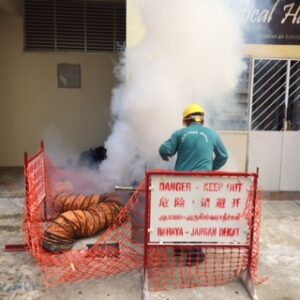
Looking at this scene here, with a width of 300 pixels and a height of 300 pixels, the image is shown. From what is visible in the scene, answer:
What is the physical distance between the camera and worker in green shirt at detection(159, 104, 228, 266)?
158 inches

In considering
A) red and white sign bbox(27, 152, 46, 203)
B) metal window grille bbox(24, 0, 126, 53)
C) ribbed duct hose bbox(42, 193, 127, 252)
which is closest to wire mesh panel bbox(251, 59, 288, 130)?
ribbed duct hose bbox(42, 193, 127, 252)

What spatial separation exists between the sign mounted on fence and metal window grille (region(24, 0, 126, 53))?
5599 mm

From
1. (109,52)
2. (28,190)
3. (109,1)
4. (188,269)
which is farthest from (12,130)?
(188,269)

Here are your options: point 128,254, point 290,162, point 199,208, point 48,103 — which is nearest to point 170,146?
point 199,208

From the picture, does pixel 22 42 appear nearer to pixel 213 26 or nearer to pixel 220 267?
pixel 213 26

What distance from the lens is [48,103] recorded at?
8359mm

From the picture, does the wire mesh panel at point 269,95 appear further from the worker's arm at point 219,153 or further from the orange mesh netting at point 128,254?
the orange mesh netting at point 128,254

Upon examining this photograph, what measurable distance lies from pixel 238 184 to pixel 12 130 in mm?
6383

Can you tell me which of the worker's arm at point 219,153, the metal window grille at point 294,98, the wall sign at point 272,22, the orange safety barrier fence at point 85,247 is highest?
the wall sign at point 272,22

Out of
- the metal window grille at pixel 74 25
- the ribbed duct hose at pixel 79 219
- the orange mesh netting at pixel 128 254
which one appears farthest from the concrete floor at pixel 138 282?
the metal window grille at pixel 74 25

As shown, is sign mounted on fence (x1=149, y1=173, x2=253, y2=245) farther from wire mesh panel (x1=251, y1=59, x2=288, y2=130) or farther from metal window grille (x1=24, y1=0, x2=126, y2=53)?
metal window grille (x1=24, y1=0, x2=126, y2=53)

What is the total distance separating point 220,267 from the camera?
156 inches

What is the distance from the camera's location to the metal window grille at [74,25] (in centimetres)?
798

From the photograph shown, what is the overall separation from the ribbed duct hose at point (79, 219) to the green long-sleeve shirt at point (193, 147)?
106 cm
